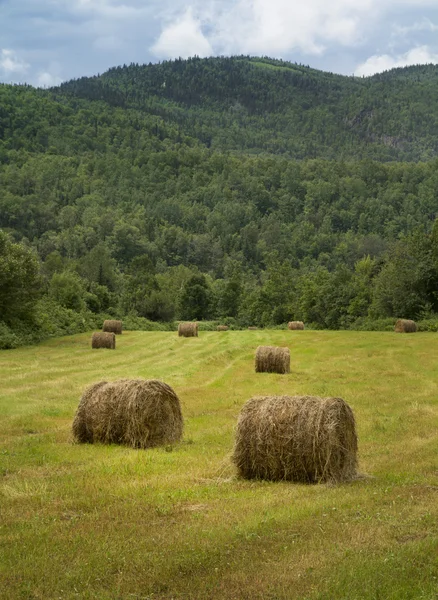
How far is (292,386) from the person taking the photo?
23891 mm

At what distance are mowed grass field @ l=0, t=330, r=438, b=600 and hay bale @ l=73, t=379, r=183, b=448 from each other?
1.42ft

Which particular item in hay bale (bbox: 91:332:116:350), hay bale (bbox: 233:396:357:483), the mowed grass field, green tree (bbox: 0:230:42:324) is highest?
green tree (bbox: 0:230:42:324)

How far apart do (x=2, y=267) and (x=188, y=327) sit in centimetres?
1544

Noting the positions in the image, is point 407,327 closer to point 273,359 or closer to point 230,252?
point 273,359

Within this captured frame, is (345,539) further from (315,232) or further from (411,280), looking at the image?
(315,232)

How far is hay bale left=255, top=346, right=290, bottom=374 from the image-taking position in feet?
92.1

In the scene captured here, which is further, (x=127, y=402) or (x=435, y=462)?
(x=127, y=402)

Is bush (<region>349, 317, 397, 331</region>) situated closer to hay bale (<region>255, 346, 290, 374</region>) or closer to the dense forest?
the dense forest

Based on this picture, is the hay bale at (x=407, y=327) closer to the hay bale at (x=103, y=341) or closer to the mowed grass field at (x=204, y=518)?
the hay bale at (x=103, y=341)

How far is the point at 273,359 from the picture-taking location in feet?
92.3

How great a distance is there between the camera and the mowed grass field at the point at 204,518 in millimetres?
7102

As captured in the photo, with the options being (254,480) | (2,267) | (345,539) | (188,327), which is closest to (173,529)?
(345,539)

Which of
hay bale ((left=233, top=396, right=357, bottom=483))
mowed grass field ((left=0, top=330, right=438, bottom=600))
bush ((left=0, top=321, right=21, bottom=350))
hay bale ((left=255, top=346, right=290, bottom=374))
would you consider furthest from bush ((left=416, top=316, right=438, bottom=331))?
hay bale ((left=233, top=396, right=357, bottom=483))

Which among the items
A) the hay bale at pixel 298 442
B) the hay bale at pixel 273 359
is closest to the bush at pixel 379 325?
the hay bale at pixel 273 359
